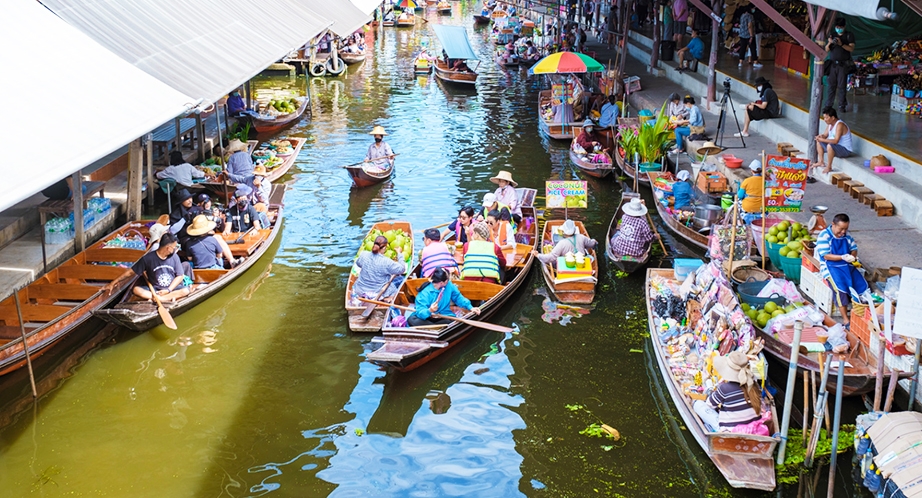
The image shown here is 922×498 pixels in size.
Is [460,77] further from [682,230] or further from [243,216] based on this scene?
[682,230]

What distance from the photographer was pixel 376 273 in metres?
12.1

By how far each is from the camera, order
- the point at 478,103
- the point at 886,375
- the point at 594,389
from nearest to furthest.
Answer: the point at 886,375, the point at 594,389, the point at 478,103

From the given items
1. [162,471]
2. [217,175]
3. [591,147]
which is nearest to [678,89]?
[591,147]

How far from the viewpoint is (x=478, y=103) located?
2903 centimetres

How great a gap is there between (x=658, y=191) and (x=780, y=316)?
19.9 ft

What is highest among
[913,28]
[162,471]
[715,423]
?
[913,28]

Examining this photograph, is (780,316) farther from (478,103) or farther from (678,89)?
(478,103)

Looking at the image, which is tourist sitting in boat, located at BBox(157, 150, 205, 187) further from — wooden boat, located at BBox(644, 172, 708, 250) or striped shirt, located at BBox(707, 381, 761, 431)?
striped shirt, located at BBox(707, 381, 761, 431)

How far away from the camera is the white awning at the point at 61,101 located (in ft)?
24.7

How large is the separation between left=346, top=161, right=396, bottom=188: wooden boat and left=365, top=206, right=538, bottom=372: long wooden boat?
6309 mm

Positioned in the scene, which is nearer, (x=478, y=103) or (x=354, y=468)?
(x=354, y=468)

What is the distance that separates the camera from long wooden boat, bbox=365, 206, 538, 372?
10.1 metres

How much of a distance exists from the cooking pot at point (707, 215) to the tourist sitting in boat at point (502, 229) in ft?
10.8

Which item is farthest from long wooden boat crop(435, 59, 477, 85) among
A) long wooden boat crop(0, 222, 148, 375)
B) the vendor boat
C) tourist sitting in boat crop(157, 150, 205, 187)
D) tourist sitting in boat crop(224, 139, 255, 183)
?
long wooden boat crop(0, 222, 148, 375)
